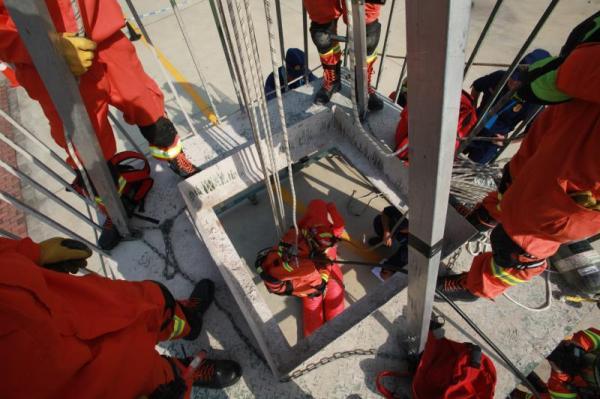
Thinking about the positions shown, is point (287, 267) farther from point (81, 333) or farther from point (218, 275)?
point (81, 333)

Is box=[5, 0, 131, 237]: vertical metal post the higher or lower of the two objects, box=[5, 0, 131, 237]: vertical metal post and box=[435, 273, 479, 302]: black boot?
the higher

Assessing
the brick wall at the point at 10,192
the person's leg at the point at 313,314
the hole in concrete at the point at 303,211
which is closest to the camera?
the person's leg at the point at 313,314

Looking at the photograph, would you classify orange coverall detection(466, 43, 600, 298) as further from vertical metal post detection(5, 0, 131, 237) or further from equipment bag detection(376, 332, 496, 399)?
vertical metal post detection(5, 0, 131, 237)

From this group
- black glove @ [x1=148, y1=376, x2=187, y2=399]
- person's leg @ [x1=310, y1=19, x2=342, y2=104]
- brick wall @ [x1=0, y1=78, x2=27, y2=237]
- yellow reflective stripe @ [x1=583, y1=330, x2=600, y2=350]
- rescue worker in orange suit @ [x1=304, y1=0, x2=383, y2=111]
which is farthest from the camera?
brick wall @ [x1=0, y1=78, x2=27, y2=237]

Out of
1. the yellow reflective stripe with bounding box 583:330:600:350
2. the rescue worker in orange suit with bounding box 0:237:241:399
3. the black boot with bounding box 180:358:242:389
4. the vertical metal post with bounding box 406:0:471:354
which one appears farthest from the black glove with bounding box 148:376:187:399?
the yellow reflective stripe with bounding box 583:330:600:350

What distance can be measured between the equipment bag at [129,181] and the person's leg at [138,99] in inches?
8.9

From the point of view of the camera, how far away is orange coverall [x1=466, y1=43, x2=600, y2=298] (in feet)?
5.36

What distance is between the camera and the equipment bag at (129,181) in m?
Result: 2.81

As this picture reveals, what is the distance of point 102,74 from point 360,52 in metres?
1.85

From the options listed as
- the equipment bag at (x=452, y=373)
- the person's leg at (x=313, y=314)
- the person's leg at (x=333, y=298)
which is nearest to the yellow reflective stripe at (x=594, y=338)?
the equipment bag at (x=452, y=373)

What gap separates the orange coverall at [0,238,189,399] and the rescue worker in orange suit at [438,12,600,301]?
1.95 metres

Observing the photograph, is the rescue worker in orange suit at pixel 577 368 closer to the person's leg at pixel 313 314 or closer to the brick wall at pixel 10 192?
the person's leg at pixel 313 314

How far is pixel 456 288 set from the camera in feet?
8.00

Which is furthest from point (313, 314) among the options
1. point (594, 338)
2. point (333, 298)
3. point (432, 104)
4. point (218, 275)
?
point (432, 104)
